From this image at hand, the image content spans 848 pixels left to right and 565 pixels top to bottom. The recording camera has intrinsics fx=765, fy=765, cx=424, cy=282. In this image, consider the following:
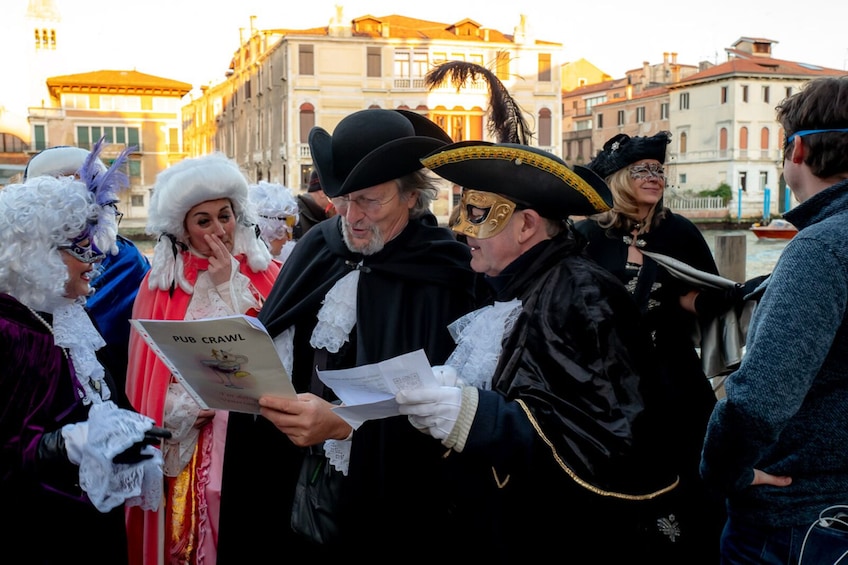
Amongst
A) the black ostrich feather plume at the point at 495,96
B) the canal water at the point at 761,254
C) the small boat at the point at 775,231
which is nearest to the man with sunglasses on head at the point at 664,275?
the black ostrich feather plume at the point at 495,96

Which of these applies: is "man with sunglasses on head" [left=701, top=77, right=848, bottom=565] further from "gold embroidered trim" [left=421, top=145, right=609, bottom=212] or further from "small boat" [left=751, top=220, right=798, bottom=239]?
"small boat" [left=751, top=220, right=798, bottom=239]

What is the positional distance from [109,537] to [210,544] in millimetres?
726

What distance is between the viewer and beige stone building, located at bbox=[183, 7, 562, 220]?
140 feet

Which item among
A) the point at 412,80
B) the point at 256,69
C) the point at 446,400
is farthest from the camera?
the point at 256,69

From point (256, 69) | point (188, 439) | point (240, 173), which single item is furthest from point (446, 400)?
point (256, 69)

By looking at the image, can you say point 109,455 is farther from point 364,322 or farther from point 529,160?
point 529,160

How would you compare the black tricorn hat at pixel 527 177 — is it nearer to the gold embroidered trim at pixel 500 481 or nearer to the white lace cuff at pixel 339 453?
the gold embroidered trim at pixel 500 481

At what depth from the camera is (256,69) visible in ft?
165

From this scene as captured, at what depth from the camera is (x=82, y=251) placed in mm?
2525

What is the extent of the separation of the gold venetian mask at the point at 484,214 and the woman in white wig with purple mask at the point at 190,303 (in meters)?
1.51

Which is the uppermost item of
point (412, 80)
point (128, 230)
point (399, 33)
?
point (399, 33)

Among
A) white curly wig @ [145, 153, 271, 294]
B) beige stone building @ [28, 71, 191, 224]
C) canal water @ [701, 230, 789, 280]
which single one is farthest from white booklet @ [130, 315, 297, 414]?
beige stone building @ [28, 71, 191, 224]

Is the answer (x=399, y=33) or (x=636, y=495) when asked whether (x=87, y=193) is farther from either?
(x=399, y=33)

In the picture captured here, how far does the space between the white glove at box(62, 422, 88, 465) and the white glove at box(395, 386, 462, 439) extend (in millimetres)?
960
